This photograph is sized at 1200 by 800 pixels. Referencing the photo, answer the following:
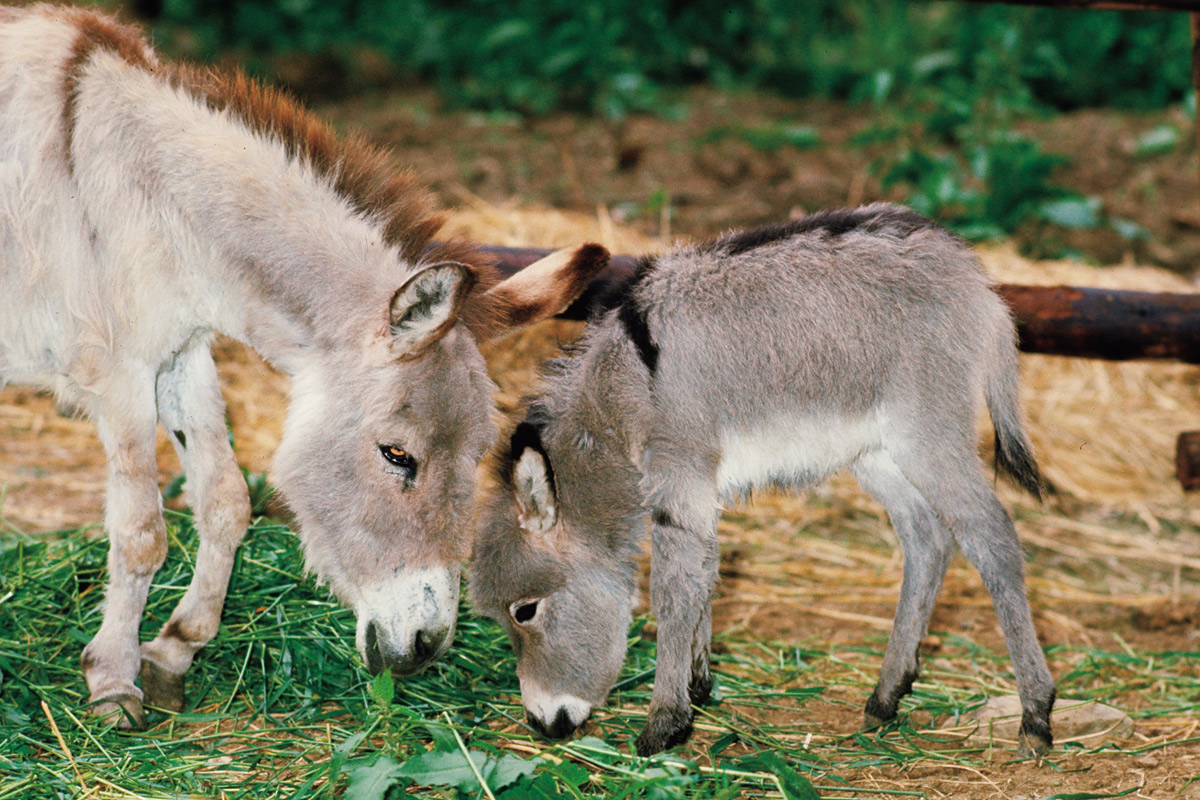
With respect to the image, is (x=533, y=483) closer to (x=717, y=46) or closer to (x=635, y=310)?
(x=635, y=310)

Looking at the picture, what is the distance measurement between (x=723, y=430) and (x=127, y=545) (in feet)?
6.37

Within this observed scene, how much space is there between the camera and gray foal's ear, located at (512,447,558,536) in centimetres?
342

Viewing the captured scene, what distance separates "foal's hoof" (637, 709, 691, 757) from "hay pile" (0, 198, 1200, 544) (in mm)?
2446

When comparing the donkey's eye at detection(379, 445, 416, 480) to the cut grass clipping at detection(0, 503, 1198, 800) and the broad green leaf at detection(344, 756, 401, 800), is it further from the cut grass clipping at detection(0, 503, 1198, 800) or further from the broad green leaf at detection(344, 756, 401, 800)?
the broad green leaf at detection(344, 756, 401, 800)

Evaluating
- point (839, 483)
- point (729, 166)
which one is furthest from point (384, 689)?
point (729, 166)

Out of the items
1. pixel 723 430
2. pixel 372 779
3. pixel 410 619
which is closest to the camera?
pixel 372 779

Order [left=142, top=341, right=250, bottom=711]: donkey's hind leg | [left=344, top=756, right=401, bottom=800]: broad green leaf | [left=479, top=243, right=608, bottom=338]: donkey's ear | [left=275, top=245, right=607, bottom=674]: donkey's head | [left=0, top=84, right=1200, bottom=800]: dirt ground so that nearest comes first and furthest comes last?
[left=344, top=756, right=401, bottom=800]: broad green leaf < [left=275, top=245, right=607, bottom=674]: donkey's head < [left=479, top=243, right=608, bottom=338]: donkey's ear < [left=142, top=341, right=250, bottom=711]: donkey's hind leg < [left=0, top=84, right=1200, bottom=800]: dirt ground

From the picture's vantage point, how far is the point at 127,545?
3.51 m

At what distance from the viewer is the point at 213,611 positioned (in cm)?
367

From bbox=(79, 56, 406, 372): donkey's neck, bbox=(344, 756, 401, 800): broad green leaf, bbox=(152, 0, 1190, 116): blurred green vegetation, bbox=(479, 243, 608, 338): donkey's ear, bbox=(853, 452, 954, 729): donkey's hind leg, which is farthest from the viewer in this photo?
bbox=(152, 0, 1190, 116): blurred green vegetation

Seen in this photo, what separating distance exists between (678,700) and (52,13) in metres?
3.02

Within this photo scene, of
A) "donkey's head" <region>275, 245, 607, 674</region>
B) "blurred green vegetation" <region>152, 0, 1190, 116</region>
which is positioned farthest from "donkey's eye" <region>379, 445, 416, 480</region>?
"blurred green vegetation" <region>152, 0, 1190, 116</region>

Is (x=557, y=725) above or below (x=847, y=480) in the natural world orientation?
above

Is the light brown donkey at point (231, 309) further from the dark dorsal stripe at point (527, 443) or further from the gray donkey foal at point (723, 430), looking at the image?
the gray donkey foal at point (723, 430)
